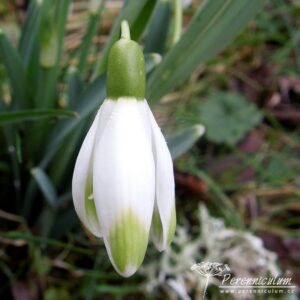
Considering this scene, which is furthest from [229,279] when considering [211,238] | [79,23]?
[79,23]

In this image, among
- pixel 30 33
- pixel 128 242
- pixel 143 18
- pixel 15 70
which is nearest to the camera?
pixel 128 242

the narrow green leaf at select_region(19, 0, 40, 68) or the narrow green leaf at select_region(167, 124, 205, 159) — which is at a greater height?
the narrow green leaf at select_region(19, 0, 40, 68)

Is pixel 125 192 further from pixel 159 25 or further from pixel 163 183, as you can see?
pixel 159 25

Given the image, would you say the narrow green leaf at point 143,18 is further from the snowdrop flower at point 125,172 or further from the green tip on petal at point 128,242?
the green tip on petal at point 128,242

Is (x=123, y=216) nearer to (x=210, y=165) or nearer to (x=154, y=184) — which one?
(x=154, y=184)

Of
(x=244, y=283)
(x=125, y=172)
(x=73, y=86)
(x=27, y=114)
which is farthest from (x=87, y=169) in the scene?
(x=244, y=283)

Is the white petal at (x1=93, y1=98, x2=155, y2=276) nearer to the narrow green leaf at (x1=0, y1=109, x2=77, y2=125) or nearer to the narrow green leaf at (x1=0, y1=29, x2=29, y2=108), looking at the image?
the narrow green leaf at (x1=0, y1=109, x2=77, y2=125)

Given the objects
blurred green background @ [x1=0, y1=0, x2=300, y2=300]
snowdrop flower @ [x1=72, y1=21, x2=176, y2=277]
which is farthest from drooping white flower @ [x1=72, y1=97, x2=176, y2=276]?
blurred green background @ [x1=0, y1=0, x2=300, y2=300]
